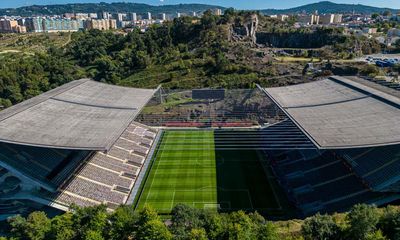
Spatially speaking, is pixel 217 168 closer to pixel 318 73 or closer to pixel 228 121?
pixel 228 121

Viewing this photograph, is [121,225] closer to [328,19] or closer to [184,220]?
[184,220]

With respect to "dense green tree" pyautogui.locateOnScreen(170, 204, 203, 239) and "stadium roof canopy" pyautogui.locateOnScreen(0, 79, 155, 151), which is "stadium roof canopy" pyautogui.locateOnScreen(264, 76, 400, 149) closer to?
"dense green tree" pyautogui.locateOnScreen(170, 204, 203, 239)

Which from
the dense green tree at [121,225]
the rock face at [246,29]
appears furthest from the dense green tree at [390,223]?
the rock face at [246,29]

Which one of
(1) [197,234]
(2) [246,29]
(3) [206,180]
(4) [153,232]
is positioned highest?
(2) [246,29]

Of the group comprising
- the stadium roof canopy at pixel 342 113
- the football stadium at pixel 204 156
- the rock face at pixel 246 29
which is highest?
the rock face at pixel 246 29

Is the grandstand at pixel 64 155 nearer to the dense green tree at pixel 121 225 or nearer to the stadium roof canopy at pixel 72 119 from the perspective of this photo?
the stadium roof canopy at pixel 72 119

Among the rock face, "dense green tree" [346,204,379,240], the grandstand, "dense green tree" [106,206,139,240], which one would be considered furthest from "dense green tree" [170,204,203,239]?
the rock face

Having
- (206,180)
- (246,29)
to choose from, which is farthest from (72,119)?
(246,29)
